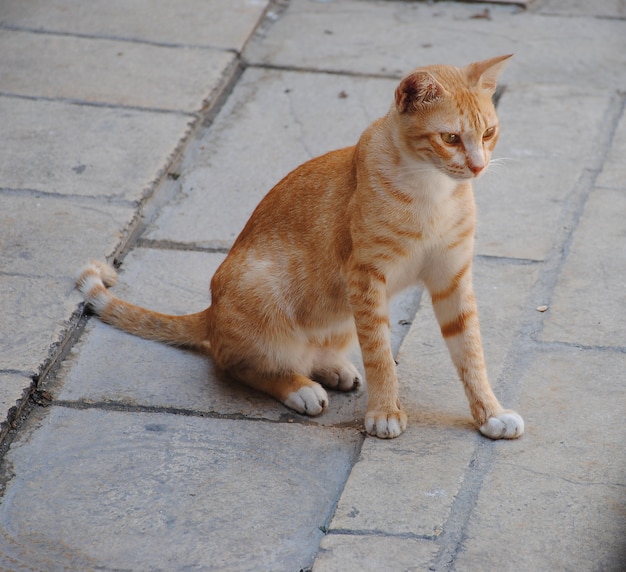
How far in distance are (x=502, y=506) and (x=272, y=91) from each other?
3.52 meters

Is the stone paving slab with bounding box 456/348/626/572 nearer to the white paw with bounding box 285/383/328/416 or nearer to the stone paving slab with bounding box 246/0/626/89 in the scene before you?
the white paw with bounding box 285/383/328/416

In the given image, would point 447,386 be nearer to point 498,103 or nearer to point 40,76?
point 498,103

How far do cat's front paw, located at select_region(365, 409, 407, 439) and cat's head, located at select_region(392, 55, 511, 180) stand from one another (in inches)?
33.8

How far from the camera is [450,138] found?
3070 mm

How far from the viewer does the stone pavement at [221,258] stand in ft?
9.69

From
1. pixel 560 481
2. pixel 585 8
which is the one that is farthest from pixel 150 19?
pixel 560 481

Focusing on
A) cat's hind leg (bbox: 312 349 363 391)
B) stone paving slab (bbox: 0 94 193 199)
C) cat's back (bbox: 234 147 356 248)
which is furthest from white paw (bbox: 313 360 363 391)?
stone paving slab (bbox: 0 94 193 199)

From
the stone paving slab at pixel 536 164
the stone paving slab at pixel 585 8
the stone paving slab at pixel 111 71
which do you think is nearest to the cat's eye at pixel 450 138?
the stone paving slab at pixel 536 164

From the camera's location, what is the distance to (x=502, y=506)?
3006mm

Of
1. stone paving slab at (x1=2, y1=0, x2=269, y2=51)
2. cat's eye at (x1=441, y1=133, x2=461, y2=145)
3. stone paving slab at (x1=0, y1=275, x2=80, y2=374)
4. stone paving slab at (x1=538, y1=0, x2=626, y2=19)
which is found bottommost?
stone paving slab at (x1=538, y1=0, x2=626, y2=19)

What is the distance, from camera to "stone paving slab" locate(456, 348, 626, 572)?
281 centimetres

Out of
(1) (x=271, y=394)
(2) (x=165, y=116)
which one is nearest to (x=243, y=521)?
(1) (x=271, y=394)

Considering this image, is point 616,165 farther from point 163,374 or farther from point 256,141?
point 163,374

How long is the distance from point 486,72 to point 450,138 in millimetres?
282
